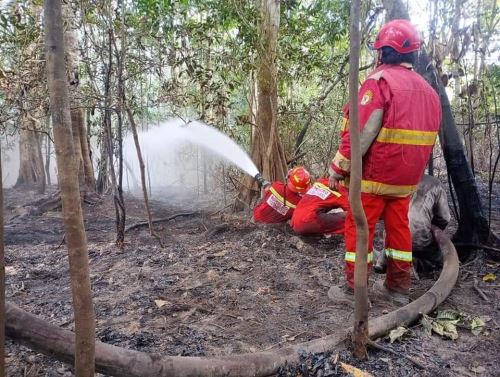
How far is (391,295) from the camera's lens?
127 inches

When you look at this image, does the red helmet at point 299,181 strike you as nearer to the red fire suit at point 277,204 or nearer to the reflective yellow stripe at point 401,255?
the red fire suit at point 277,204

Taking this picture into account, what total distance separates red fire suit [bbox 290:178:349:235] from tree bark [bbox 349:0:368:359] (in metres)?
2.63

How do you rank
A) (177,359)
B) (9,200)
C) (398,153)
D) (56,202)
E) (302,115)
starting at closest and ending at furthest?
(177,359) < (398,153) < (302,115) < (56,202) < (9,200)

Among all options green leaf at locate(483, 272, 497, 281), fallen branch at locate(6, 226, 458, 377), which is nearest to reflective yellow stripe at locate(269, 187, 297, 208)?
green leaf at locate(483, 272, 497, 281)

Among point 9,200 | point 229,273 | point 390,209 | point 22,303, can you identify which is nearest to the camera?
point 390,209

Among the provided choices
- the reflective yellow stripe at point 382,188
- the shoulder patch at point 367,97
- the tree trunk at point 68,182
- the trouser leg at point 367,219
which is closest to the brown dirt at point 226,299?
the trouser leg at point 367,219

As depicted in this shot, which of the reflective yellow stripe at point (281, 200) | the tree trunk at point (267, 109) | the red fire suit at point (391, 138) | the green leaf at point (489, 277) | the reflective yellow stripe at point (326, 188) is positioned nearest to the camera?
the red fire suit at point (391, 138)

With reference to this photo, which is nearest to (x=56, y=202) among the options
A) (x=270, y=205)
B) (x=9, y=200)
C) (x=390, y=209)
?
(x=9, y=200)

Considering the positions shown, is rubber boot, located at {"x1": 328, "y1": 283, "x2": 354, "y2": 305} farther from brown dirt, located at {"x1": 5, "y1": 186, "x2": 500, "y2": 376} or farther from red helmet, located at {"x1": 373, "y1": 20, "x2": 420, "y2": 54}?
red helmet, located at {"x1": 373, "y1": 20, "x2": 420, "y2": 54}

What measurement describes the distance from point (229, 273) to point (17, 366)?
6.50 ft

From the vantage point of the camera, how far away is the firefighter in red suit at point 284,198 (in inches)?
208

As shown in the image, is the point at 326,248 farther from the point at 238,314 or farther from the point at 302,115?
the point at 302,115

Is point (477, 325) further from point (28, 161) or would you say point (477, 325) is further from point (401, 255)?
point (28, 161)

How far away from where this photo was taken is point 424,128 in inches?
116
